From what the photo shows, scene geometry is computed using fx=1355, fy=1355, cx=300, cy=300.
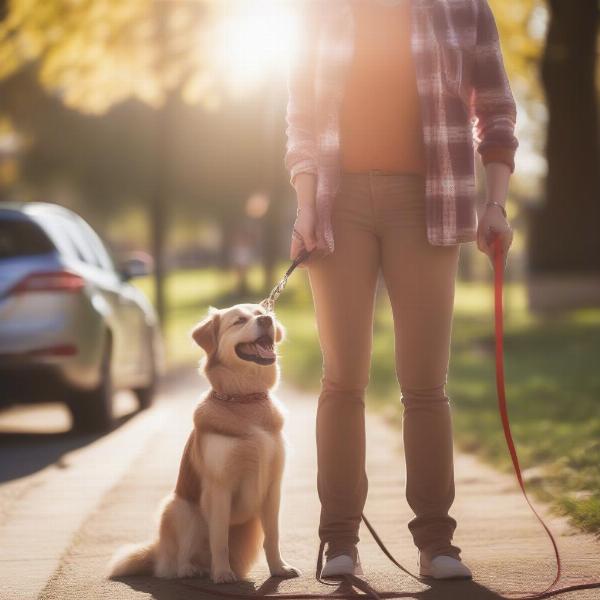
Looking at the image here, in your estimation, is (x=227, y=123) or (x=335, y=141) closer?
(x=335, y=141)

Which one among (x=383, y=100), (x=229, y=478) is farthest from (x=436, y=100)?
(x=229, y=478)

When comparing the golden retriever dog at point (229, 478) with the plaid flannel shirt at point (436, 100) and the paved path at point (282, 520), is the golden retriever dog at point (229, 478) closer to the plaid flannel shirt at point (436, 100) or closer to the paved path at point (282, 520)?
the paved path at point (282, 520)

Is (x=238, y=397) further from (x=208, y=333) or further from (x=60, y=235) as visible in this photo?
(x=60, y=235)

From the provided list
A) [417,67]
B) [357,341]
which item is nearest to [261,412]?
[357,341]

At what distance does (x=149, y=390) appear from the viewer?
1213cm

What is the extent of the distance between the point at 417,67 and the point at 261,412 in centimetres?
134

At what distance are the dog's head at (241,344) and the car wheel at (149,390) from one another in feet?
22.9

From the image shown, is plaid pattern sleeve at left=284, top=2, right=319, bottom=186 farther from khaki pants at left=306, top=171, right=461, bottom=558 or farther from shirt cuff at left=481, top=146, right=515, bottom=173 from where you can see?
shirt cuff at left=481, top=146, right=515, bottom=173

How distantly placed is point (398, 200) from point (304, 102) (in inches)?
19.0

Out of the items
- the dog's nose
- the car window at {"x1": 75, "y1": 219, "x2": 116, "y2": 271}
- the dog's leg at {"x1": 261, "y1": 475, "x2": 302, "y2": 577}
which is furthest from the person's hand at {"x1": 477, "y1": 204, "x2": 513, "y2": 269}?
the car window at {"x1": 75, "y1": 219, "x2": 116, "y2": 271}

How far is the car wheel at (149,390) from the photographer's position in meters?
12.0

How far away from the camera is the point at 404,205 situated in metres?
4.66

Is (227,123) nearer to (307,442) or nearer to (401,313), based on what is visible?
(307,442)

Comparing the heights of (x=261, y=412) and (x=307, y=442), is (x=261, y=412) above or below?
above
